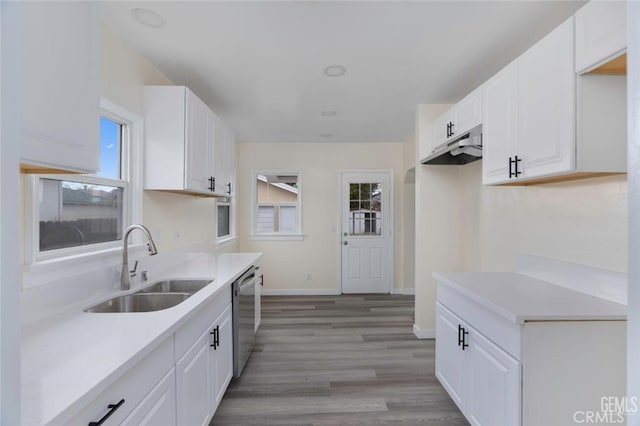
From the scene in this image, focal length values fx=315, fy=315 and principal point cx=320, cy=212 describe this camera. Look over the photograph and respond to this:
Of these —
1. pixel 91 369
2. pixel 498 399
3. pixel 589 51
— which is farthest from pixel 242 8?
pixel 498 399

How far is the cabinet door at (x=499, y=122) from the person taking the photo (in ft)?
6.35

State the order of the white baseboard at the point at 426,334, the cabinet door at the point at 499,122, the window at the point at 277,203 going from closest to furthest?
the cabinet door at the point at 499,122 < the white baseboard at the point at 426,334 < the window at the point at 277,203

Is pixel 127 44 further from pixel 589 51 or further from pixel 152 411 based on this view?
pixel 589 51

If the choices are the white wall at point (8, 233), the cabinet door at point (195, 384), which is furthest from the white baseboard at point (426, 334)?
the white wall at point (8, 233)

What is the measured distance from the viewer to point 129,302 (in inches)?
76.4

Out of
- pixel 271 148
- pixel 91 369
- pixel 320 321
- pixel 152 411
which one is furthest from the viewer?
pixel 271 148

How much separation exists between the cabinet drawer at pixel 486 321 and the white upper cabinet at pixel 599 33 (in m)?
1.23

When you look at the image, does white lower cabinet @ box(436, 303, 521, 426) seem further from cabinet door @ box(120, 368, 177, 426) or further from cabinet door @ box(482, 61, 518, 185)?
cabinet door @ box(120, 368, 177, 426)

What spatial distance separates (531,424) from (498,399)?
0.56 ft

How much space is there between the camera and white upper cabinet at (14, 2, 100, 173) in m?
0.88

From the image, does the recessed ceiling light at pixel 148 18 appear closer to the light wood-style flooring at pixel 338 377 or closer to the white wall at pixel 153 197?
the white wall at pixel 153 197

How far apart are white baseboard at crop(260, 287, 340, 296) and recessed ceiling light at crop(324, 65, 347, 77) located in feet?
11.9

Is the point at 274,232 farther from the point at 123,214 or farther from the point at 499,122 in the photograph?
the point at 499,122

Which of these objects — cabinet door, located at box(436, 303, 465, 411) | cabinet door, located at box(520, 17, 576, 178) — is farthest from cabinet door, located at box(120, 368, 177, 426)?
cabinet door, located at box(520, 17, 576, 178)
